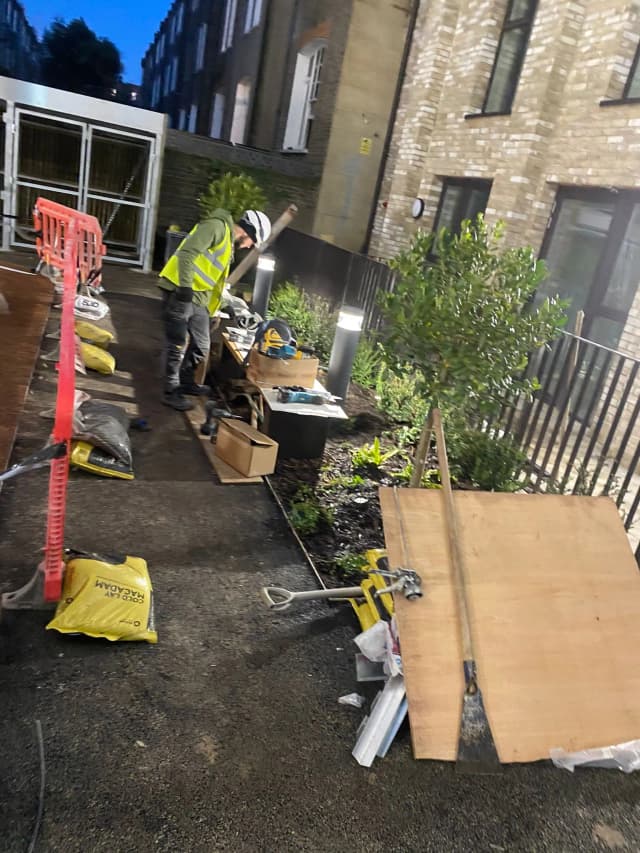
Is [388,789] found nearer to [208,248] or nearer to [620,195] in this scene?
[208,248]

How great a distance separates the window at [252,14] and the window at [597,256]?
14.3 meters

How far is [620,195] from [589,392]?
2.38m

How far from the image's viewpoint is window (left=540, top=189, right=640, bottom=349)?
7.27m

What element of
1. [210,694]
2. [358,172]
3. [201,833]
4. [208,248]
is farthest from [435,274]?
[358,172]

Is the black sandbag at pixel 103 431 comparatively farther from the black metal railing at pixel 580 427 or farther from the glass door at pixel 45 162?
the glass door at pixel 45 162

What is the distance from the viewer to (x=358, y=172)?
1328 centimetres

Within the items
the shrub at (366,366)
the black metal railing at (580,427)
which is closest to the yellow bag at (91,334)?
the shrub at (366,366)

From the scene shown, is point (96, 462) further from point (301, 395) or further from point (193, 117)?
point (193, 117)

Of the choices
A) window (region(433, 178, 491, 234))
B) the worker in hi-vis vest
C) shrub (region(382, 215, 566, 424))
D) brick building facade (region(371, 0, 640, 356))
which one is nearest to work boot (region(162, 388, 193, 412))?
the worker in hi-vis vest

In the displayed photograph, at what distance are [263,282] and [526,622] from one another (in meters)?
6.82

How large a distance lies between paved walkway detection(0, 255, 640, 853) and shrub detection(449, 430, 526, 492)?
2243 millimetres

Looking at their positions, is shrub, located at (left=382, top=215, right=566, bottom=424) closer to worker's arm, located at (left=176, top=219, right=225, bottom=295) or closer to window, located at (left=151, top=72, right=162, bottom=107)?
worker's arm, located at (left=176, top=219, right=225, bottom=295)

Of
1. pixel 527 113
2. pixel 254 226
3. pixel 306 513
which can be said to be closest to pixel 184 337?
pixel 254 226

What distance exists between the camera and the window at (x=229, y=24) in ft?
71.6
